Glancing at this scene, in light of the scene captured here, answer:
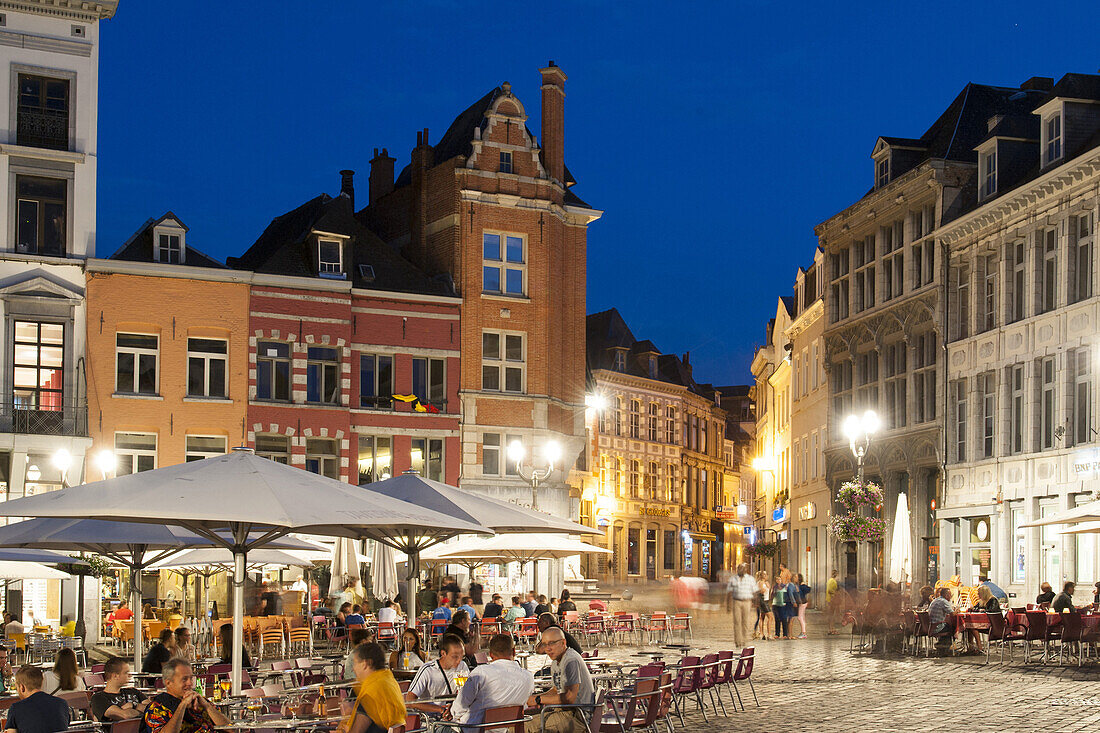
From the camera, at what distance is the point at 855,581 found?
4250cm

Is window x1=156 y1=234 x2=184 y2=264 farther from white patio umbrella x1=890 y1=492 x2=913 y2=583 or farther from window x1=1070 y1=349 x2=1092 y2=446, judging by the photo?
window x1=1070 y1=349 x2=1092 y2=446

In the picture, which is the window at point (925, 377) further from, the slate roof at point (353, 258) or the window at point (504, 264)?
the slate roof at point (353, 258)

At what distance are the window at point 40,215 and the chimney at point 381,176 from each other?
13.5 metres

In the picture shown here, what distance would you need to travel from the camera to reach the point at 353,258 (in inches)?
1668

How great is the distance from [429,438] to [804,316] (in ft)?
59.2

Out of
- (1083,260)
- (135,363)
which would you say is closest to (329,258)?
(135,363)

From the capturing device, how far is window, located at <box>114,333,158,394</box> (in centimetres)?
3819

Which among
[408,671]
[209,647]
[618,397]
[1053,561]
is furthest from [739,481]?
[408,671]

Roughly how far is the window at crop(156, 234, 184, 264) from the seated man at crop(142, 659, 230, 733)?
3032cm

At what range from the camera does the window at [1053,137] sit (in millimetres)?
34094

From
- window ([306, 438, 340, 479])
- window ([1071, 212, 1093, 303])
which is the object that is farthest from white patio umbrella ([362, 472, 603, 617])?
window ([306, 438, 340, 479])

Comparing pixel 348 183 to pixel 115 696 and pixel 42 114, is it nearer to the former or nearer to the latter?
pixel 42 114

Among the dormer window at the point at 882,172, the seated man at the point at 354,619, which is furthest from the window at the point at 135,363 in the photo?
the dormer window at the point at 882,172

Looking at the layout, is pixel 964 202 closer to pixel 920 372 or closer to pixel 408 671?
pixel 920 372
